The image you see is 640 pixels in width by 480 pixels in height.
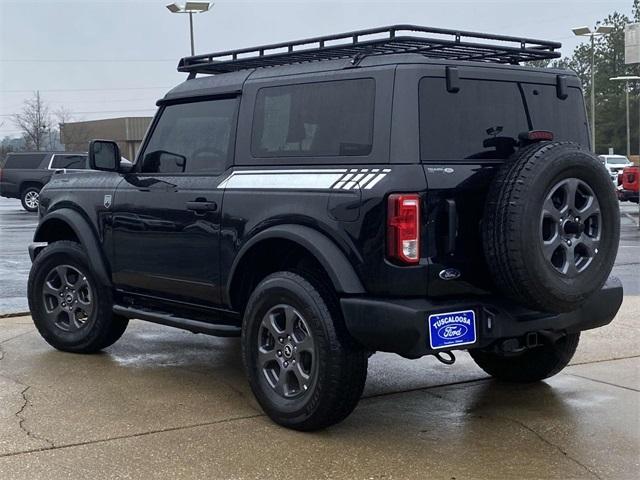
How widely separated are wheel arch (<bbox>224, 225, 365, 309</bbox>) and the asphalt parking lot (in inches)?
28.7

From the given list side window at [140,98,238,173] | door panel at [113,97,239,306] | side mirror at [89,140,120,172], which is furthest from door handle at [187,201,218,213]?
side mirror at [89,140,120,172]

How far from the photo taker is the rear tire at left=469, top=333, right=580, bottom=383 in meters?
5.61

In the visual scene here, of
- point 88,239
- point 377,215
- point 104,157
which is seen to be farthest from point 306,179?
point 88,239

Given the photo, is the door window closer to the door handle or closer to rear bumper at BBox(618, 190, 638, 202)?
rear bumper at BBox(618, 190, 638, 202)

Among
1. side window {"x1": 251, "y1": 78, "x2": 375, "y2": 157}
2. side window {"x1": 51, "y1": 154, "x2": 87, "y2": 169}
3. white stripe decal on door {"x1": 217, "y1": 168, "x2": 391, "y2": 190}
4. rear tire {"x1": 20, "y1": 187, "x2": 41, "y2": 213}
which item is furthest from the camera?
side window {"x1": 51, "y1": 154, "x2": 87, "y2": 169}

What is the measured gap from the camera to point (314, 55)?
5340mm

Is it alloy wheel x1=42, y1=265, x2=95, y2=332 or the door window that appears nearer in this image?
alloy wheel x1=42, y1=265, x2=95, y2=332

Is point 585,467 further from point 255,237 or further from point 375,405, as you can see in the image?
point 255,237

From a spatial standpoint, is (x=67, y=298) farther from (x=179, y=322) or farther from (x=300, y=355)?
(x=300, y=355)

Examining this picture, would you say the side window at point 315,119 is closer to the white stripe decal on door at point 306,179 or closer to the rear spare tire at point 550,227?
the white stripe decal on door at point 306,179

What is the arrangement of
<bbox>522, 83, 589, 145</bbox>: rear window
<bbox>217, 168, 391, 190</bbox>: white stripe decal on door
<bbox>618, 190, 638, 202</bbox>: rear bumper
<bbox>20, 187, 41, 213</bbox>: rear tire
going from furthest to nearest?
<bbox>20, 187, 41, 213</bbox>: rear tire → <bbox>618, 190, 638, 202</bbox>: rear bumper → <bbox>522, 83, 589, 145</bbox>: rear window → <bbox>217, 168, 391, 190</bbox>: white stripe decal on door

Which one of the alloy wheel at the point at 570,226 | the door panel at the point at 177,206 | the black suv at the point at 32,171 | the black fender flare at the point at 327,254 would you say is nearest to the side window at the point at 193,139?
the door panel at the point at 177,206

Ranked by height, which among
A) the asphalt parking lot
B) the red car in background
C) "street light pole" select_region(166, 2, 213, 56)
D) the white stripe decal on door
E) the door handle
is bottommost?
the asphalt parking lot

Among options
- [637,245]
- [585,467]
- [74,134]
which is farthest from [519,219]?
[74,134]
